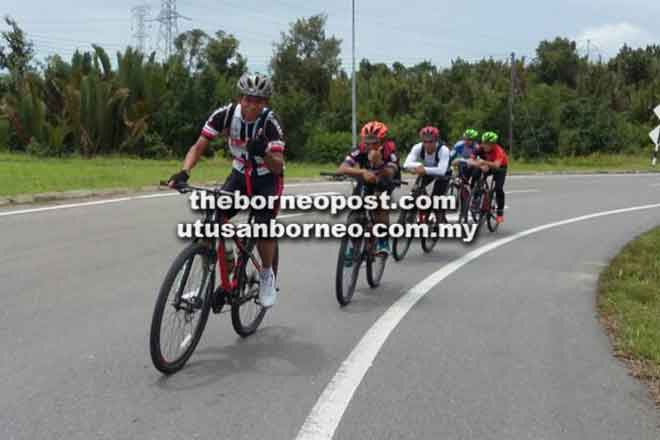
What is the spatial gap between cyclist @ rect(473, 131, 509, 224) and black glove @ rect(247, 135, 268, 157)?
7896mm

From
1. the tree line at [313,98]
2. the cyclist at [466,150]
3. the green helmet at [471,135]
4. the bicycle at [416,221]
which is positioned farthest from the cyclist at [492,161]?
the tree line at [313,98]

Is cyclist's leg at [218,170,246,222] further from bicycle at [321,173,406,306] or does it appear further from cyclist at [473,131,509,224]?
cyclist at [473,131,509,224]

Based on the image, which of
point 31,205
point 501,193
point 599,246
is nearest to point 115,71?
point 31,205

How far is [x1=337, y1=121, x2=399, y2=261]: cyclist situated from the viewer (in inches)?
306

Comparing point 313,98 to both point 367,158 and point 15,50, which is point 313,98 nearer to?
point 15,50

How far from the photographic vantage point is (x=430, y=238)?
1063 centimetres

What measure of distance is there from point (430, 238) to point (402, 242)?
0.96 m

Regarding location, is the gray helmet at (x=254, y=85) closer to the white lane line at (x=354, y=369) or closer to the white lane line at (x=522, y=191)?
the white lane line at (x=354, y=369)

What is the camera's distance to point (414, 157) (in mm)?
10328

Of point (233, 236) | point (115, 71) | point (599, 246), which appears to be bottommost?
point (599, 246)

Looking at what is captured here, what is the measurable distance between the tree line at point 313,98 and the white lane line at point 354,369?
25846 mm

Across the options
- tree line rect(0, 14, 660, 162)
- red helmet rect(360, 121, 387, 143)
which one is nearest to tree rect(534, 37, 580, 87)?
tree line rect(0, 14, 660, 162)

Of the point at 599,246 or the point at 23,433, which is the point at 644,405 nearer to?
the point at 23,433

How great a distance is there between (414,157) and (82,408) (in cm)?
690
